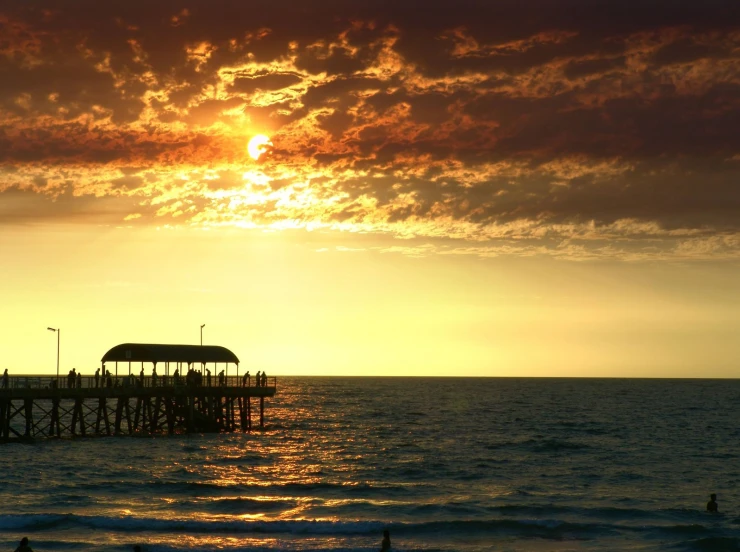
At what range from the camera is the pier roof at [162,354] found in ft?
248

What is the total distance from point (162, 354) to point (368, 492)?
31.1 m

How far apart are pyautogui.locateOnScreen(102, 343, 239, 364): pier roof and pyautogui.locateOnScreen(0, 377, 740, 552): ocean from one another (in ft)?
21.3

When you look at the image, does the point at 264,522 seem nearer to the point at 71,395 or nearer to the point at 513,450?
the point at 71,395

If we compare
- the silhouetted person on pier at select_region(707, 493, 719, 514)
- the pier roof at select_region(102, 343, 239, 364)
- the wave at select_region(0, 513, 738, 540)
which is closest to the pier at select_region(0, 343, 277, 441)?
the pier roof at select_region(102, 343, 239, 364)

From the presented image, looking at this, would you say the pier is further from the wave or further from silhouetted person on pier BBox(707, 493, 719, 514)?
silhouetted person on pier BBox(707, 493, 719, 514)

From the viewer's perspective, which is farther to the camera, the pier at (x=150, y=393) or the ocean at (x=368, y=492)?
the pier at (x=150, y=393)

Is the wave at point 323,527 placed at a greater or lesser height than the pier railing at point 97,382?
lesser

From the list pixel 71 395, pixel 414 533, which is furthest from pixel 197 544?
pixel 71 395

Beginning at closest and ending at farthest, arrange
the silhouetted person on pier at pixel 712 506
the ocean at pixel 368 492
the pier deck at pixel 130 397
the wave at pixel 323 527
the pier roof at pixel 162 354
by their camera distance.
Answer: the ocean at pixel 368 492, the wave at pixel 323 527, the silhouetted person on pier at pixel 712 506, the pier deck at pixel 130 397, the pier roof at pixel 162 354

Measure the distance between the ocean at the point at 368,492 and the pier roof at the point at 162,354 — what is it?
6.48 meters

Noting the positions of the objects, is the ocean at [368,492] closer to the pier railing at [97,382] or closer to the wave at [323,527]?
the wave at [323,527]

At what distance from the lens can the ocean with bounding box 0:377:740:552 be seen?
3944 cm

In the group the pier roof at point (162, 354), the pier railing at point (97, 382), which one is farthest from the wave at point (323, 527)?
the pier roof at point (162, 354)

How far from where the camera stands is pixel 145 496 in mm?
48062
